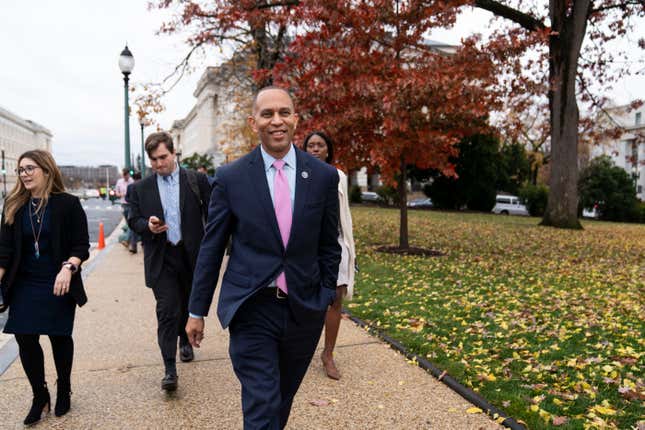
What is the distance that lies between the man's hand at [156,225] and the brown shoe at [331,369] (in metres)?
1.81

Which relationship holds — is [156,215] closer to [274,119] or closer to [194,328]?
[194,328]

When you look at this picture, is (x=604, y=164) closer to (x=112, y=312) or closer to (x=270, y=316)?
(x=112, y=312)

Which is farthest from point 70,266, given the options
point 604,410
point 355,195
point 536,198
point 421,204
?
point 421,204

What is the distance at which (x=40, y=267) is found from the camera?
3797 mm

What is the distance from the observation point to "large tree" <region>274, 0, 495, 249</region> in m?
10.7

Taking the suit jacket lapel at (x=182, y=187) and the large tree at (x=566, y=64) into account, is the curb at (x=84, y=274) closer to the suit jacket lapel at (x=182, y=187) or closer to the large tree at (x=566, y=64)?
the suit jacket lapel at (x=182, y=187)

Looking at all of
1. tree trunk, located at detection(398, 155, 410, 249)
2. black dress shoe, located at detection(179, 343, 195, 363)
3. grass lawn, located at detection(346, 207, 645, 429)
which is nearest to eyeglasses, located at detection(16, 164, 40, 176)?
black dress shoe, located at detection(179, 343, 195, 363)

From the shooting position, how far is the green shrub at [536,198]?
122 feet

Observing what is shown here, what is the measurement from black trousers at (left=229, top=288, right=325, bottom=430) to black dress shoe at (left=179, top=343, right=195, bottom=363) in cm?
264

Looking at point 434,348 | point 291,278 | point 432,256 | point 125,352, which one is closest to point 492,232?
point 432,256

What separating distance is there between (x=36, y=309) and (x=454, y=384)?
125 inches

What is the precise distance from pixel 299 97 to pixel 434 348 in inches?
300

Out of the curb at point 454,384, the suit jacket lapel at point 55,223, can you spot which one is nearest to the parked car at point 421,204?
the curb at point 454,384

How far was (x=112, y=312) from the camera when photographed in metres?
7.20
